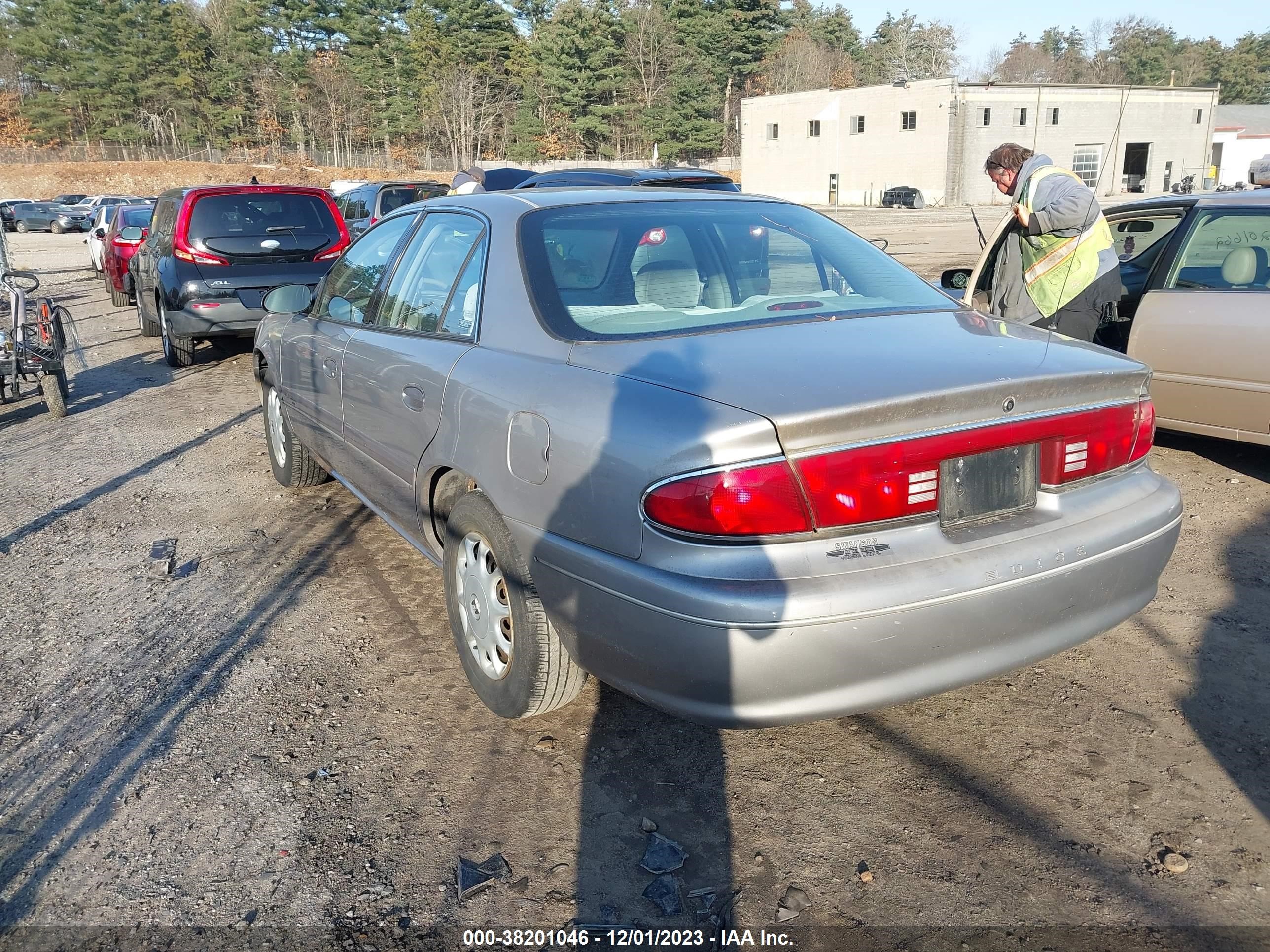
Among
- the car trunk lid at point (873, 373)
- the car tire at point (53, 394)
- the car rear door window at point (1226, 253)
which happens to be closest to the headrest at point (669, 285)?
the car trunk lid at point (873, 373)

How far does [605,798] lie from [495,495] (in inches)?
37.6

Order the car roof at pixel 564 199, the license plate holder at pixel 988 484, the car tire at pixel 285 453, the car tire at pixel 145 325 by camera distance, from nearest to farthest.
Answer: the license plate holder at pixel 988 484 → the car roof at pixel 564 199 → the car tire at pixel 285 453 → the car tire at pixel 145 325

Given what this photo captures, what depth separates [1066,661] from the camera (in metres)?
3.70

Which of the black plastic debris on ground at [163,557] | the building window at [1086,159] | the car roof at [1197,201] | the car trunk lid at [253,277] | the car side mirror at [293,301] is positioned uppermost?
the building window at [1086,159]

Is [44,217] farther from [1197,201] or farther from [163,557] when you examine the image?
[1197,201]

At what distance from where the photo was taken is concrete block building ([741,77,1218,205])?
183 feet

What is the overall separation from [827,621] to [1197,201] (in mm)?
4937

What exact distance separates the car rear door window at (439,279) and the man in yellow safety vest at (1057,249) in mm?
3251

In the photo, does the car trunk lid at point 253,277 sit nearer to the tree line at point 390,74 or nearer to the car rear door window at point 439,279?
the car rear door window at point 439,279

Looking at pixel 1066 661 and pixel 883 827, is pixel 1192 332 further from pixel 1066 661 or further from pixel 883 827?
pixel 883 827

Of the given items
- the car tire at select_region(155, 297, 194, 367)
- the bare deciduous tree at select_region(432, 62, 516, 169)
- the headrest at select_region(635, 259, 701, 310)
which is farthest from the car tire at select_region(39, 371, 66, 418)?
the bare deciduous tree at select_region(432, 62, 516, 169)

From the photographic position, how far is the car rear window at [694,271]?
319 cm

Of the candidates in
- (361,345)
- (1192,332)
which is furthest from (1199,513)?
(361,345)

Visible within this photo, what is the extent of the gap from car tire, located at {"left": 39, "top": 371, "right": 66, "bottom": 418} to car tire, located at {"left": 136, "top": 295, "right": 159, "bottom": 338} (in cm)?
425
